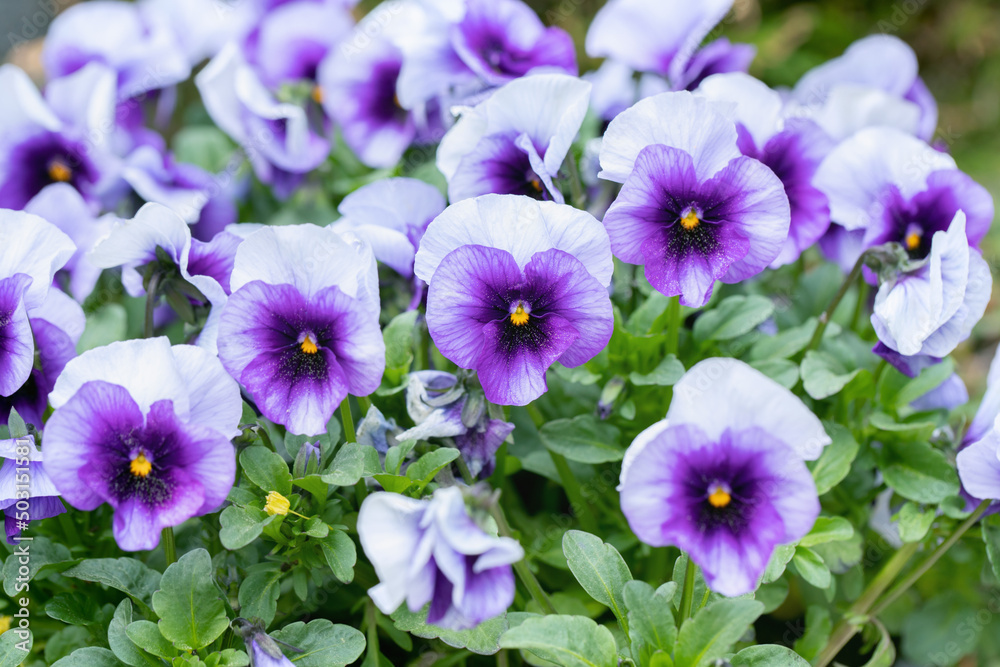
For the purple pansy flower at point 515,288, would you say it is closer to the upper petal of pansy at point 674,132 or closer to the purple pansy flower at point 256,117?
the upper petal of pansy at point 674,132

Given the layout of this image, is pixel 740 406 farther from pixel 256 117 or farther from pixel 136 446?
pixel 256 117

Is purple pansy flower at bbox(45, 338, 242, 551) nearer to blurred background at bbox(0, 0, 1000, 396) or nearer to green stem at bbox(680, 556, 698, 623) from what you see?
green stem at bbox(680, 556, 698, 623)

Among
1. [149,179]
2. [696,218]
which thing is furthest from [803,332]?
[149,179]

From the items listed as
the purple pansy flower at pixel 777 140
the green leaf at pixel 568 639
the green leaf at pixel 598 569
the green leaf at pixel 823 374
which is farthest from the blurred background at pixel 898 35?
the green leaf at pixel 568 639

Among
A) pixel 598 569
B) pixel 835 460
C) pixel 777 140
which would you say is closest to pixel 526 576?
pixel 598 569

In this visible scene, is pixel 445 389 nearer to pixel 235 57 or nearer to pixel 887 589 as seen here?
pixel 887 589

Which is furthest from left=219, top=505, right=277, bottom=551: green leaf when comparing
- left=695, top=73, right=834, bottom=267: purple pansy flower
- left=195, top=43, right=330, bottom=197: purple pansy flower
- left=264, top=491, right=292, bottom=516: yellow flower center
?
left=195, top=43, right=330, bottom=197: purple pansy flower
